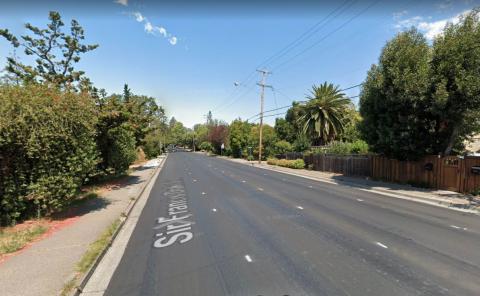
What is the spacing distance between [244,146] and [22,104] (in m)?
44.1

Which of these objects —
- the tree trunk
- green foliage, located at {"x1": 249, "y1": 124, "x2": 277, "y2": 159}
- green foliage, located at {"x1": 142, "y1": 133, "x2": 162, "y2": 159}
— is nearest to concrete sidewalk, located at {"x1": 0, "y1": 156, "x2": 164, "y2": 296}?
the tree trunk

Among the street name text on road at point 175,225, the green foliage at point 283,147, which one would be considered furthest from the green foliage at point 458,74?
the green foliage at point 283,147

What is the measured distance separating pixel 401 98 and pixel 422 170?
4390 mm

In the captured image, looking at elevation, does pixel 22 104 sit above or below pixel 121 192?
above

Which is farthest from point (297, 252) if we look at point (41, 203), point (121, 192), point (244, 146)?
point (244, 146)

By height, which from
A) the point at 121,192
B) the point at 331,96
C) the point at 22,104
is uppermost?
the point at 331,96

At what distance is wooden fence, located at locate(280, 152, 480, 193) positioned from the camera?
12.1 m

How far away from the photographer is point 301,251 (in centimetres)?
557

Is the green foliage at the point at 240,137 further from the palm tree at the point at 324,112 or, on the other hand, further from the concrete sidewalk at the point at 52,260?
the concrete sidewalk at the point at 52,260

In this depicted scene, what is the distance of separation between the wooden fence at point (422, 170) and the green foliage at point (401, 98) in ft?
2.74

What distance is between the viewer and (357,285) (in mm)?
4172

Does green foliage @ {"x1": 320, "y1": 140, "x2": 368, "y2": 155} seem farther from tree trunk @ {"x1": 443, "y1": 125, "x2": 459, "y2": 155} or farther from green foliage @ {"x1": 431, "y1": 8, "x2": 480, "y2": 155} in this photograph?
green foliage @ {"x1": 431, "y1": 8, "x2": 480, "y2": 155}

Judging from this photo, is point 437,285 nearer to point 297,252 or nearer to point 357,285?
point 357,285

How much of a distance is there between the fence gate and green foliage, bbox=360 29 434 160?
133 cm
